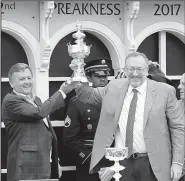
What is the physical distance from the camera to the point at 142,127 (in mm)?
6348

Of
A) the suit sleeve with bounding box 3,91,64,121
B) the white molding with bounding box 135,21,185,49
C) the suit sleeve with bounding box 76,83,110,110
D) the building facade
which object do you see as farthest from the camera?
the white molding with bounding box 135,21,185,49

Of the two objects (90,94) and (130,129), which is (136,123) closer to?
(130,129)

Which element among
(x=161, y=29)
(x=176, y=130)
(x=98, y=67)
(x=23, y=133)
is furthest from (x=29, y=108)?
(x=161, y=29)

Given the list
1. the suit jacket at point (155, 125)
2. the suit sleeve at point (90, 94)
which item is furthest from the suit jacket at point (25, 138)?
the suit jacket at point (155, 125)

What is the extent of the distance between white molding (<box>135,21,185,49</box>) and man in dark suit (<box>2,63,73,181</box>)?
204 centimetres

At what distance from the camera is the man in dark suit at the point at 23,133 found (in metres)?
6.95

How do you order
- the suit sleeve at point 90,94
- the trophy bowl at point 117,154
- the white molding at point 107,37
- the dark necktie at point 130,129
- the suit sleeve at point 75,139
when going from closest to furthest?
the trophy bowl at point 117,154 → the dark necktie at point 130,129 → the suit sleeve at point 90,94 → the suit sleeve at point 75,139 → the white molding at point 107,37

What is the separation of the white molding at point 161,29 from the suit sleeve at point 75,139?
1.24m

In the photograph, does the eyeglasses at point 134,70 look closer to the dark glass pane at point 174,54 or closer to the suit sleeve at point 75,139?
the suit sleeve at point 75,139

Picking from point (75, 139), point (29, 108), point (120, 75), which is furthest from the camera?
point (120, 75)

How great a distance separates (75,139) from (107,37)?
1.27 m

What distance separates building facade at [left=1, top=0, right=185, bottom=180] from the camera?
830 centimetres

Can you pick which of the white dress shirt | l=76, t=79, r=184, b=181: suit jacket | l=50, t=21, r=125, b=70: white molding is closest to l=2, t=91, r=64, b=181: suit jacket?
l=76, t=79, r=184, b=181: suit jacket

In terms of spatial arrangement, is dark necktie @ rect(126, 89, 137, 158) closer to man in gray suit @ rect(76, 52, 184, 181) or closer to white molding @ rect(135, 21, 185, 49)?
man in gray suit @ rect(76, 52, 184, 181)
